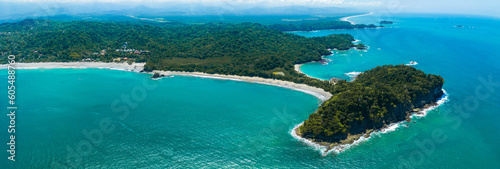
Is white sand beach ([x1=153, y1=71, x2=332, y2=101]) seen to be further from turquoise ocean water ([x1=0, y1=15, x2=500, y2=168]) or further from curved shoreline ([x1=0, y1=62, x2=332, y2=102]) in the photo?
turquoise ocean water ([x1=0, y1=15, x2=500, y2=168])

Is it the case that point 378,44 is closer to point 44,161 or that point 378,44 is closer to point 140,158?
point 140,158

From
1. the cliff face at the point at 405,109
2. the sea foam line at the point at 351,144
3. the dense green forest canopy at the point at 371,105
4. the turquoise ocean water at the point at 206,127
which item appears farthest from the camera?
the cliff face at the point at 405,109

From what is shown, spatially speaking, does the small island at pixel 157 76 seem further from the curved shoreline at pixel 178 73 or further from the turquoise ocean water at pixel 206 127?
the turquoise ocean water at pixel 206 127

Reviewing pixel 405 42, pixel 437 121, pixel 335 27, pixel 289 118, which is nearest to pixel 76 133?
pixel 289 118

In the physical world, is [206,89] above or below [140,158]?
above

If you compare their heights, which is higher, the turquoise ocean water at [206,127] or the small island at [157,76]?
the small island at [157,76]

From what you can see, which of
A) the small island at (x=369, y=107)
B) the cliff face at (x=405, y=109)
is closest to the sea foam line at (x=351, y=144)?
the small island at (x=369, y=107)

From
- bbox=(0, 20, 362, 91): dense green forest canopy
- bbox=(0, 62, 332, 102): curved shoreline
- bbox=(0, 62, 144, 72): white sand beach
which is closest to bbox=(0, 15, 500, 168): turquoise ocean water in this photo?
bbox=(0, 62, 332, 102): curved shoreline
